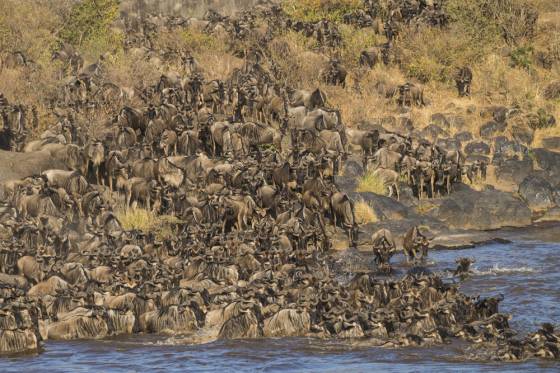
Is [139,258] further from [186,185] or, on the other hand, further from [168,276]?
[186,185]

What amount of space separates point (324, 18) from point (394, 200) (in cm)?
1666

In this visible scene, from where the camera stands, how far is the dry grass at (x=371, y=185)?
31.8 m

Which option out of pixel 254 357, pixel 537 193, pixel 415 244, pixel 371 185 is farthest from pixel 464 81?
pixel 254 357

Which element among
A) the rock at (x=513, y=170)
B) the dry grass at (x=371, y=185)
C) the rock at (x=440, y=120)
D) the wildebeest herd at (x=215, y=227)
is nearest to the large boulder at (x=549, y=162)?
the rock at (x=513, y=170)

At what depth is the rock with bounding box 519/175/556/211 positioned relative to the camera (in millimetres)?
33169

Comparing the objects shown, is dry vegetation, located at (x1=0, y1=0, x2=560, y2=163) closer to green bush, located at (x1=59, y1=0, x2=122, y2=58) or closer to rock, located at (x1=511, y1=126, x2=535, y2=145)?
green bush, located at (x1=59, y1=0, x2=122, y2=58)

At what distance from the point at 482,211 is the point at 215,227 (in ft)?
27.7

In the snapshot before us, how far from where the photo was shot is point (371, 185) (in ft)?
105

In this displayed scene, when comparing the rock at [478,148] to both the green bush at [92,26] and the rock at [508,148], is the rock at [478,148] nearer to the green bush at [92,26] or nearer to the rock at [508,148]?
the rock at [508,148]

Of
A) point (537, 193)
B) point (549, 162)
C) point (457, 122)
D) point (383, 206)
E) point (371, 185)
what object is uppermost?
point (457, 122)

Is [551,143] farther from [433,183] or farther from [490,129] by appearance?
[433,183]

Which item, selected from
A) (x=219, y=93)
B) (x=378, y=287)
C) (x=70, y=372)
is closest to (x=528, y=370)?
(x=378, y=287)

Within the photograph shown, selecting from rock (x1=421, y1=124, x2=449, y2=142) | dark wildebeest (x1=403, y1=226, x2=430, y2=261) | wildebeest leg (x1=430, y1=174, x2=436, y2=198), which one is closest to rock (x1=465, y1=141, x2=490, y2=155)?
rock (x1=421, y1=124, x2=449, y2=142)

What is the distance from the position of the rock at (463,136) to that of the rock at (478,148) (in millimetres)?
771
